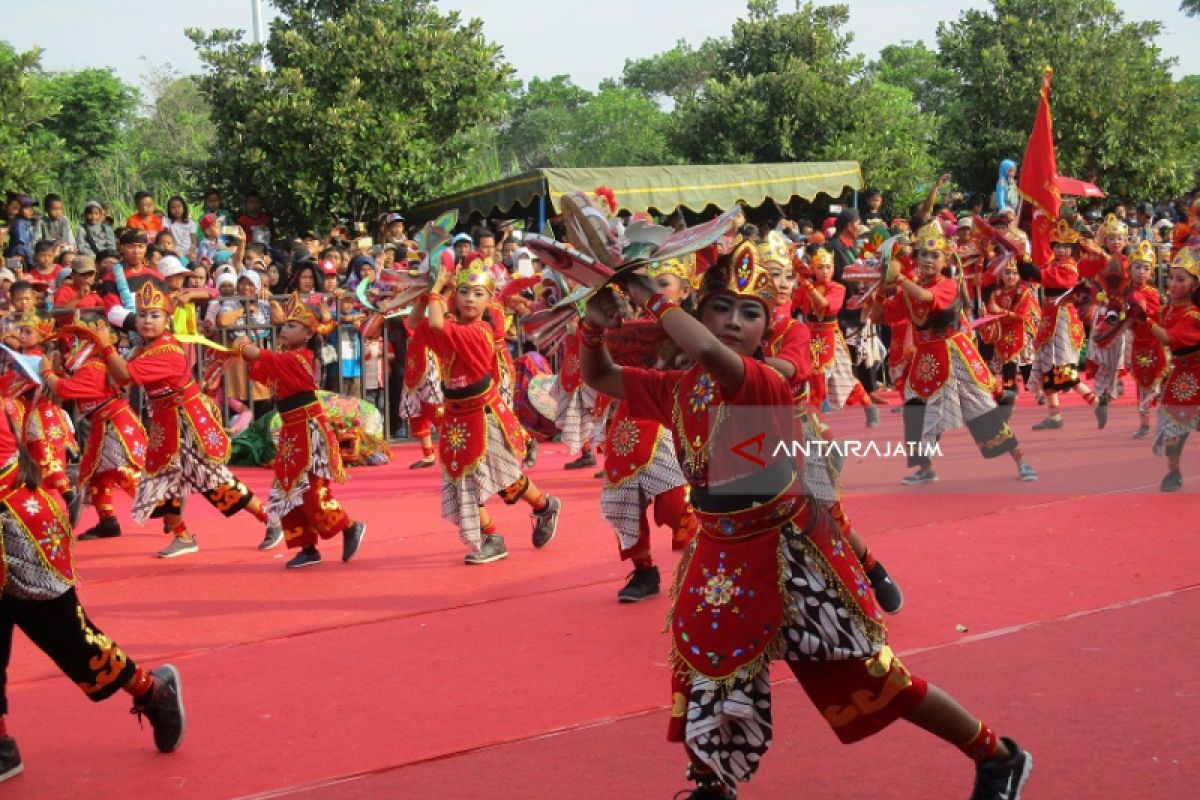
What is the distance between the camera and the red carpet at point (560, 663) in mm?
4418

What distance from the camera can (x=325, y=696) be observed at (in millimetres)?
5426

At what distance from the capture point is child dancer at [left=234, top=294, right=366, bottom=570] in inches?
313

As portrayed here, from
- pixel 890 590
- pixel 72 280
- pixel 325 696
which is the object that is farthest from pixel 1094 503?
pixel 72 280

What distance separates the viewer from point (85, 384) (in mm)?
8578

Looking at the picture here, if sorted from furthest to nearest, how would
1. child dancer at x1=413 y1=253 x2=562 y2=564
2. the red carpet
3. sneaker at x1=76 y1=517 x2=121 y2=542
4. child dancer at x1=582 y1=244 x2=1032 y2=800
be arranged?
1. sneaker at x1=76 y1=517 x2=121 y2=542
2. child dancer at x1=413 y1=253 x2=562 y2=564
3. the red carpet
4. child dancer at x1=582 y1=244 x2=1032 y2=800

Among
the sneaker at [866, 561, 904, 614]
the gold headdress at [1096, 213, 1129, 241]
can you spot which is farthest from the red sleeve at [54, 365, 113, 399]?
the gold headdress at [1096, 213, 1129, 241]

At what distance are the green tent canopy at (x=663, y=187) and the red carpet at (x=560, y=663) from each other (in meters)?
8.20

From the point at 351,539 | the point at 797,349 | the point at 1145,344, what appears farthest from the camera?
the point at 1145,344

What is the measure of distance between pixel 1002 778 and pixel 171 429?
5.86 metres

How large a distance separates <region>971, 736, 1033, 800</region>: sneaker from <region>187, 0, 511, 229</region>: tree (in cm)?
1399

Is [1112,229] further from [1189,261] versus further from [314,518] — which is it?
[314,518]

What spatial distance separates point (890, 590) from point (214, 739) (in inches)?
113

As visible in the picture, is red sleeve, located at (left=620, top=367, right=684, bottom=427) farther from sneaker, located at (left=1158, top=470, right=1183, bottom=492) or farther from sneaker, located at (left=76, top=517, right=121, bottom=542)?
sneaker, located at (left=76, top=517, right=121, bottom=542)

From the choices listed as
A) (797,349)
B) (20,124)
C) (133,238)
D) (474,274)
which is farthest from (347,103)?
(797,349)
